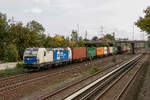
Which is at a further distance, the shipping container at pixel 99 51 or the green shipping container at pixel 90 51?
the shipping container at pixel 99 51

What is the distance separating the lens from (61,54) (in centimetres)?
2331

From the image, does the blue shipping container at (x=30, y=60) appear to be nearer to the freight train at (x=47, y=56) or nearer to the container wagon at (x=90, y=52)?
the freight train at (x=47, y=56)

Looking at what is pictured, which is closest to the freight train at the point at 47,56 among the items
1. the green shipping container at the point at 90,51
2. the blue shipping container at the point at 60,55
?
the blue shipping container at the point at 60,55

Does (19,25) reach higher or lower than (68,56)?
higher

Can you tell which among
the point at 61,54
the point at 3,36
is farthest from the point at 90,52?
the point at 3,36

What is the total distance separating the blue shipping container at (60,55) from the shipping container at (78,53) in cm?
259

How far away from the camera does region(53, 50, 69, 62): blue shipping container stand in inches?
850

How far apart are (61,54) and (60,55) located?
1.24 ft

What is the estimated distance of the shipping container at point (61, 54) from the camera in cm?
2164

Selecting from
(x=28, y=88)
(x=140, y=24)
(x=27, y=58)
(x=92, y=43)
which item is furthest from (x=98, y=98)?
(x=92, y=43)

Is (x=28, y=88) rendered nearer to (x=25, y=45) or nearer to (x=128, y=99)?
(x=128, y=99)

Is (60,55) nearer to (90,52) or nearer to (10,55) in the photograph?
(10,55)

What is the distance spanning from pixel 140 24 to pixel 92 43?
5050 centimetres

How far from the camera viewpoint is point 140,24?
21578mm
